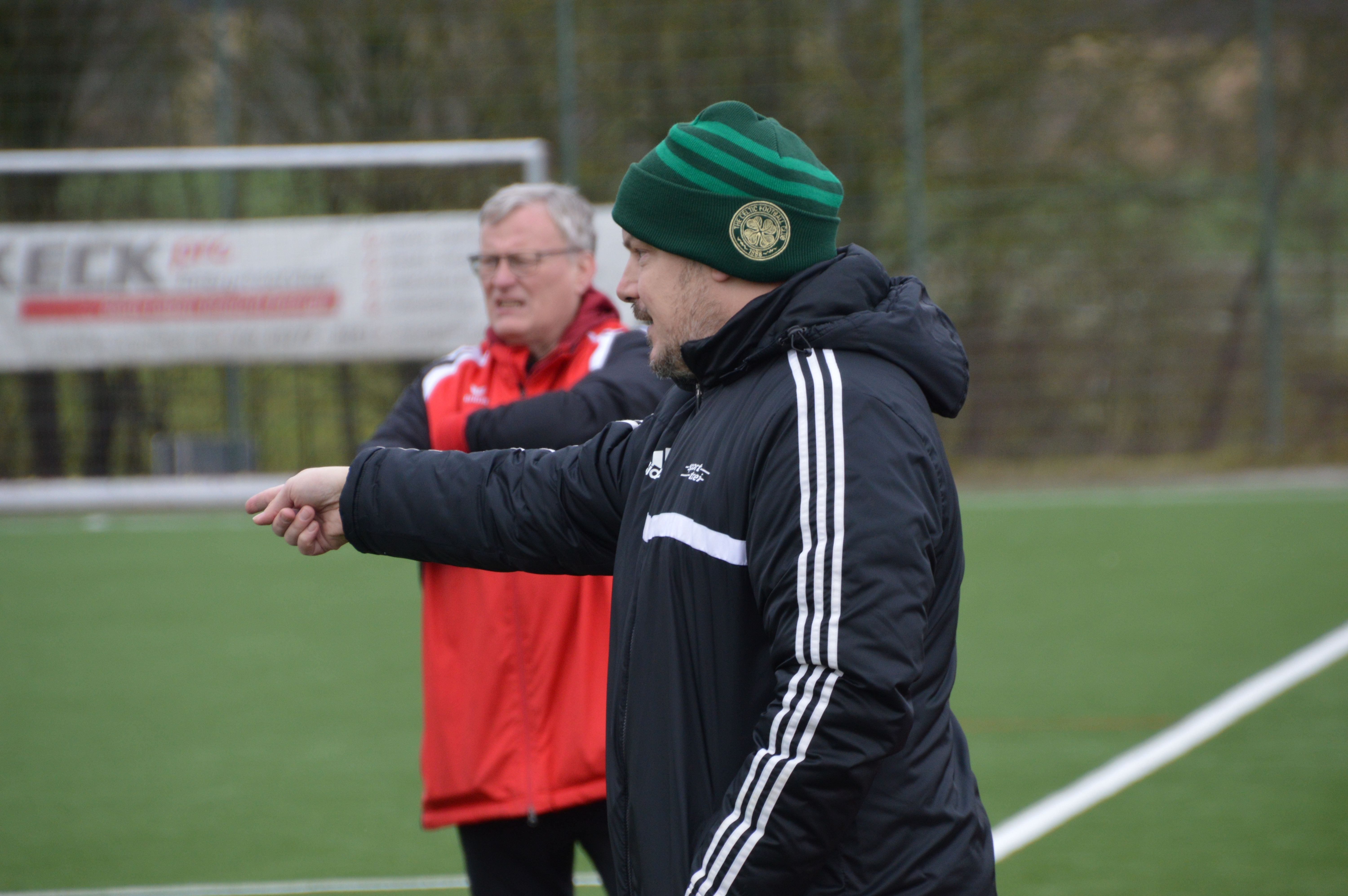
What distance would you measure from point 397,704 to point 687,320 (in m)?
4.36

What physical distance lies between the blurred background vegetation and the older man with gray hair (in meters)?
8.87

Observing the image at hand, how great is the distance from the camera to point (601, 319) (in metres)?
2.92

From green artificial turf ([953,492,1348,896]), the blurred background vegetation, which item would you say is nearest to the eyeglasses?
green artificial turf ([953,492,1348,896])

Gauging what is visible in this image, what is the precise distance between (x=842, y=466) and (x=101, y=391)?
32.5 feet

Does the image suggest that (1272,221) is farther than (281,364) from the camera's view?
Yes

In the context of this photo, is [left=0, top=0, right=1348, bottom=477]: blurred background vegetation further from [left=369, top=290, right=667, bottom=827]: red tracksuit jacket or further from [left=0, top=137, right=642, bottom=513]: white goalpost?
[left=369, top=290, right=667, bottom=827]: red tracksuit jacket

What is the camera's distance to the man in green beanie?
5.02 ft

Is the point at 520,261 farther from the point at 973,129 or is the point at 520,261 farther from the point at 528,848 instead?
the point at 973,129

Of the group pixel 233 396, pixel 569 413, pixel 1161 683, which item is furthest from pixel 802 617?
pixel 233 396

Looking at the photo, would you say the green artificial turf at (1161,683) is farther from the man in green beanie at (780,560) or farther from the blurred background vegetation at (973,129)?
the man in green beanie at (780,560)

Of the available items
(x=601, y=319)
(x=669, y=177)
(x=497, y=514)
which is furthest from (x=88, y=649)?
(x=669, y=177)

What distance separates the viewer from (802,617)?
5.02ft

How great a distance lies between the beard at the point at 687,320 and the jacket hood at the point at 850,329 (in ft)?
0.11

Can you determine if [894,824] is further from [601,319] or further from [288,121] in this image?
[288,121]
